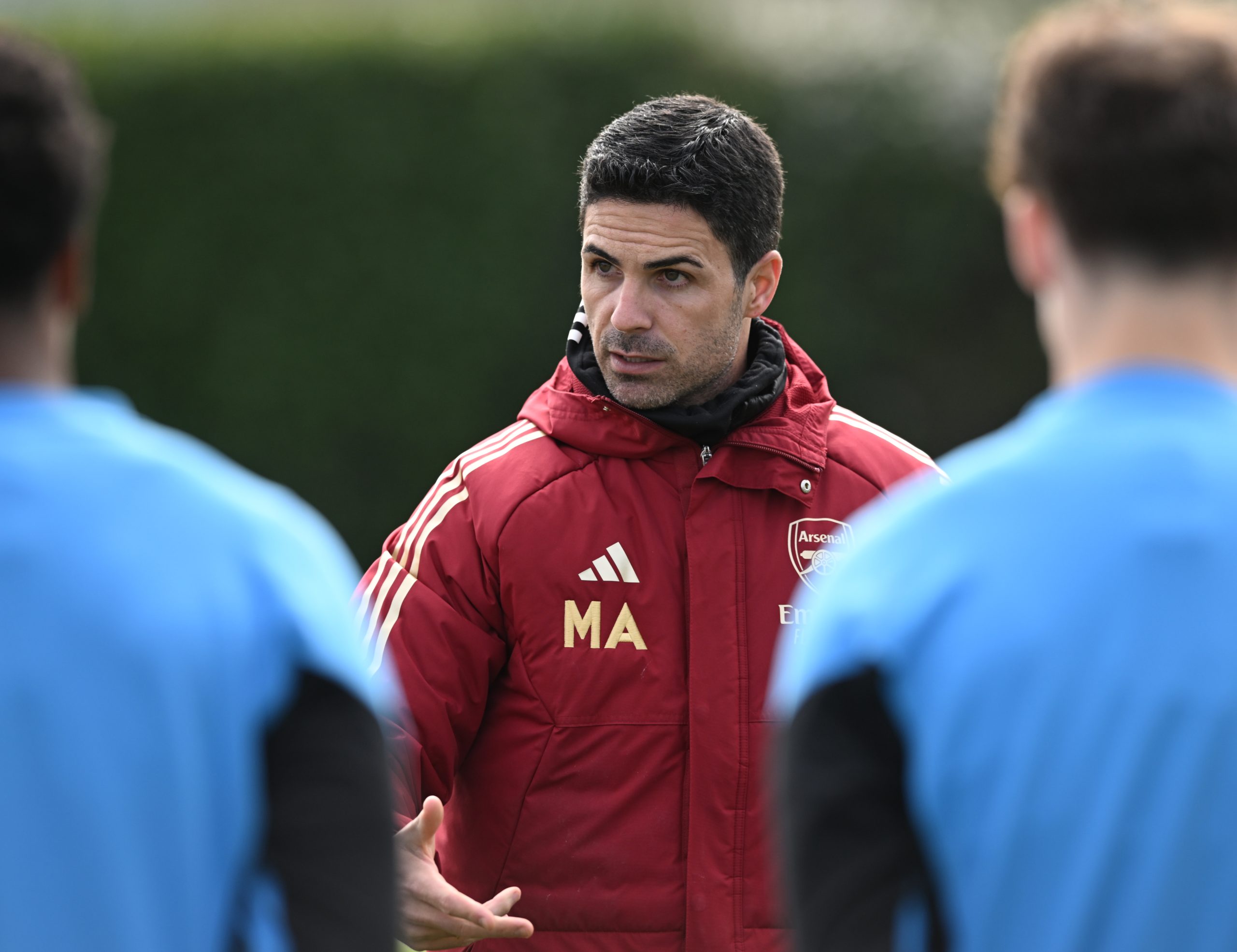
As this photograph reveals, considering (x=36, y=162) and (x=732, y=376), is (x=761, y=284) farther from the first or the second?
(x=36, y=162)

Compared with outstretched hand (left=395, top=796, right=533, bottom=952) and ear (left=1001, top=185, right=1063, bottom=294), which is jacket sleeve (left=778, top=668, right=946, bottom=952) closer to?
ear (left=1001, top=185, right=1063, bottom=294)

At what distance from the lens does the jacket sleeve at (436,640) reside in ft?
9.34

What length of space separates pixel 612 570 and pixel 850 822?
136 centimetres

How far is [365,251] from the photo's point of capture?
30.0ft

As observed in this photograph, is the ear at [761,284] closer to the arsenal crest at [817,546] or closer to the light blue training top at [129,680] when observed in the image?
the arsenal crest at [817,546]

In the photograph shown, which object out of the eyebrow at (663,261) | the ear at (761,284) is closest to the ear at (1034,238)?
the eyebrow at (663,261)

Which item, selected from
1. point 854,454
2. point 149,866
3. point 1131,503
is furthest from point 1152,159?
point 854,454

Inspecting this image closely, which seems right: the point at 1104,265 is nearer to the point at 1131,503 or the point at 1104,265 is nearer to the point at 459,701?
the point at 1131,503

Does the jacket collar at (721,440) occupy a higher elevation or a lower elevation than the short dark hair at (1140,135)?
lower

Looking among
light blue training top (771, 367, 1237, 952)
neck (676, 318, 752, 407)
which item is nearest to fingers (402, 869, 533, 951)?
neck (676, 318, 752, 407)

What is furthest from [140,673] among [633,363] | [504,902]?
[633,363]

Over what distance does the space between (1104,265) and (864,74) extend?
8466 mm

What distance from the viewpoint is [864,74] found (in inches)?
382

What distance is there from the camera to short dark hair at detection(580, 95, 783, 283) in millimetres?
3211
